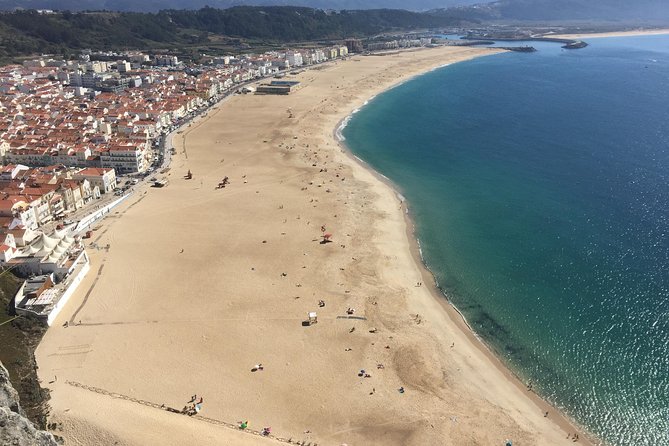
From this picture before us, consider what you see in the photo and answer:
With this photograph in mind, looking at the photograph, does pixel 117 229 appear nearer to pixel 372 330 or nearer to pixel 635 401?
pixel 372 330

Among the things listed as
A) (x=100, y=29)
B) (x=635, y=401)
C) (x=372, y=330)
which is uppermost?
(x=100, y=29)

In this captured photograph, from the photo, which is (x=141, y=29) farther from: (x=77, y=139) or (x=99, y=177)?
(x=99, y=177)

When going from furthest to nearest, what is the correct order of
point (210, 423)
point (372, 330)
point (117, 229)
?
1. point (117, 229)
2. point (372, 330)
3. point (210, 423)

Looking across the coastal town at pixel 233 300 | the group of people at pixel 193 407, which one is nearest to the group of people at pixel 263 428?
the coastal town at pixel 233 300

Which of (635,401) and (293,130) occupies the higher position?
(293,130)

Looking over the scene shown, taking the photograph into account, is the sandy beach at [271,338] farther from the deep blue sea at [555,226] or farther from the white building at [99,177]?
the white building at [99,177]

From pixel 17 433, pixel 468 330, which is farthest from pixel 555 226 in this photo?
pixel 17 433

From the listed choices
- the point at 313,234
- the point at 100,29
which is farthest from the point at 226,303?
the point at 100,29
